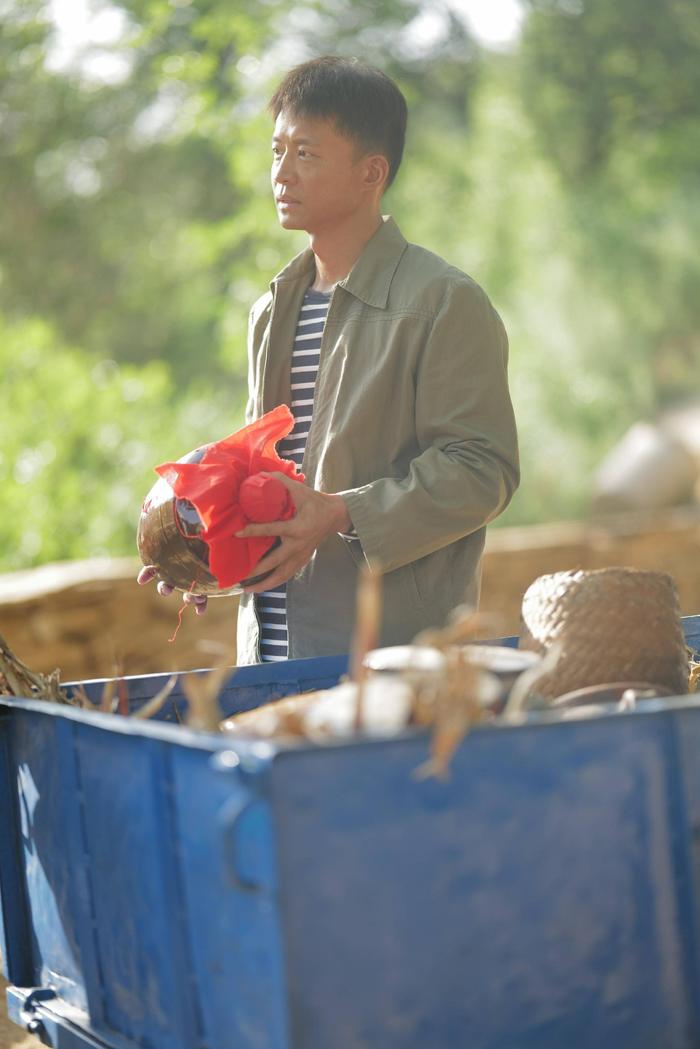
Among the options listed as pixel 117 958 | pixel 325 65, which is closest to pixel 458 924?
pixel 117 958

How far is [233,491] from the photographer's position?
265 centimetres

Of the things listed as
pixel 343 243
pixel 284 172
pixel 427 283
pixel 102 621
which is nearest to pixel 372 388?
pixel 427 283

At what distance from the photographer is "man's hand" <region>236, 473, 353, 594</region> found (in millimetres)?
2658

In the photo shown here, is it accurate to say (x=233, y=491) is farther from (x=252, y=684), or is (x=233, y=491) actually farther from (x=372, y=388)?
(x=372, y=388)

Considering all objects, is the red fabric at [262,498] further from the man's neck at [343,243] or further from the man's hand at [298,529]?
the man's neck at [343,243]

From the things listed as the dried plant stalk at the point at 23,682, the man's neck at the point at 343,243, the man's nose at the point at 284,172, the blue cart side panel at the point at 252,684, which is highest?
the man's nose at the point at 284,172

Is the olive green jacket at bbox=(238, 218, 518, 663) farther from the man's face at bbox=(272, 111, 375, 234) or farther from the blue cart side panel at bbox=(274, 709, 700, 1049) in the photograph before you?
the blue cart side panel at bbox=(274, 709, 700, 1049)

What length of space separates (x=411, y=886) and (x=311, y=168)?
1720 mm

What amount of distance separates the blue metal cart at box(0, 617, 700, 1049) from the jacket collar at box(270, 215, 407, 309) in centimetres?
123

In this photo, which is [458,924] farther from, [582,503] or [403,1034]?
[582,503]

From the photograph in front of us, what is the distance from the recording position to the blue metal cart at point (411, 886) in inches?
68.5

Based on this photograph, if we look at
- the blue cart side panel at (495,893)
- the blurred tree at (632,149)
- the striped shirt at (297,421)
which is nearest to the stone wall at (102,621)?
the striped shirt at (297,421)

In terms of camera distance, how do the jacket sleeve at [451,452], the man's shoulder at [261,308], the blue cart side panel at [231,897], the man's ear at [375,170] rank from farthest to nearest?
the man's shoulder at [261,308] → the man's ear at [375,170] → the jacket sleeve at [451,452] → the blue cart side panel at [231,897]

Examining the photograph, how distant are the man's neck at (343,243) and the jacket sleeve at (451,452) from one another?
0.30 metres
